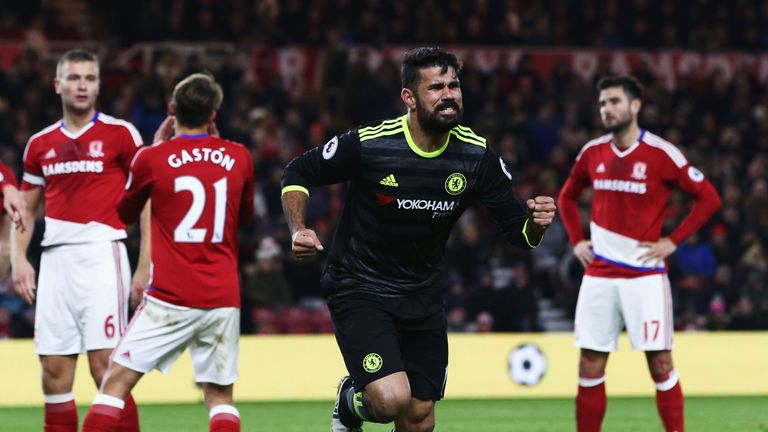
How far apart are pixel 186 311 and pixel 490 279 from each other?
Result: 26.1 feet

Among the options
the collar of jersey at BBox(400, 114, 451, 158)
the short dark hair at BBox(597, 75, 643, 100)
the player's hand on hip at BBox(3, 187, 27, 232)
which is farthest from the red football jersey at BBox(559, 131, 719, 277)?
the player's hand on hip at BBox(3, 187, 27, 232)

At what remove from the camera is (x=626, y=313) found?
27.6 feet

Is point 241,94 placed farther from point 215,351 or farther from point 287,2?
point 215,351

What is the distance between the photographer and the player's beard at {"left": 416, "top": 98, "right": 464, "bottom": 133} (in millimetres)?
6305

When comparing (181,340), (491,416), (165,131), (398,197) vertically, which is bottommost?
(491,416)

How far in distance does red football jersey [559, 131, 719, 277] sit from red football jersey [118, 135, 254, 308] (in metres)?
2.93

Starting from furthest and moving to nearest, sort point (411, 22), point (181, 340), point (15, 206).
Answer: point (411, 22) → point (15, 206) → point (181, 340)

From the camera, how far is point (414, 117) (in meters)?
6.50

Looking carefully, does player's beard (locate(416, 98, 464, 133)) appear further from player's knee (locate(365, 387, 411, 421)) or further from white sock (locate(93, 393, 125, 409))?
white sock (locate(93, 393, 125, 409))

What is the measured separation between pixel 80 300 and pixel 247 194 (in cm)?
132

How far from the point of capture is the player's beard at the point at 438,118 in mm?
6305

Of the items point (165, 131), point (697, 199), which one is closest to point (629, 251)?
point (697, 199)

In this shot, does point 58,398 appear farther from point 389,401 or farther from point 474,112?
point 474,112

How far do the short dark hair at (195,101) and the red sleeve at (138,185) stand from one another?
0.83ft
